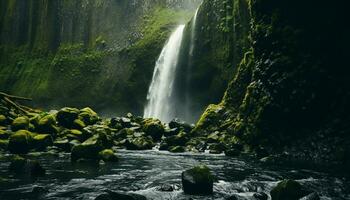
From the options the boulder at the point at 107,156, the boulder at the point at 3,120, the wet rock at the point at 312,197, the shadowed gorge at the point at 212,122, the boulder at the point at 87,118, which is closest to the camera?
the wet rock at the point at 312,197

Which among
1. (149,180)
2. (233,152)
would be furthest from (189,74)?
(149,180)

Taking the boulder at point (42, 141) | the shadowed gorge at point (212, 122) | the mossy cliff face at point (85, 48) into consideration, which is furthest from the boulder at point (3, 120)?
the mossy cliff face at point (85, 48)

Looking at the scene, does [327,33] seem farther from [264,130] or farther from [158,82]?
[158,82]

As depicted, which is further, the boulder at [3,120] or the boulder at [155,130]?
the boulder at [155,130]

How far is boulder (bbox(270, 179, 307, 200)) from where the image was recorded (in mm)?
12117

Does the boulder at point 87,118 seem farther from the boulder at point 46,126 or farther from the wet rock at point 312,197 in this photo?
the wet rock at point 312,197

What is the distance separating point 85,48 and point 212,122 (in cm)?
4800

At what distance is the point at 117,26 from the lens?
72.9 m

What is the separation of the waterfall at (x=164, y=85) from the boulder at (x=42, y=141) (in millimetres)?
25000

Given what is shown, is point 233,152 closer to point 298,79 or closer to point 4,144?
point 298,79

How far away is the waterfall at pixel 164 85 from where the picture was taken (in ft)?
166

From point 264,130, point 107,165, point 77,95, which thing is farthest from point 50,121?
point 77,95

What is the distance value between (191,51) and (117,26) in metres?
26.2

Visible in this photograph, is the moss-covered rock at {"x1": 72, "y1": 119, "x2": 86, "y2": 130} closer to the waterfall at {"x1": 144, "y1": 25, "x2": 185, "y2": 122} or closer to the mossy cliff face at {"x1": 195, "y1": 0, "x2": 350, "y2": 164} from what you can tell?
the mossy cliff face at {"x1": 195, "y1": 0, "x2": 350, "y2": 164}
